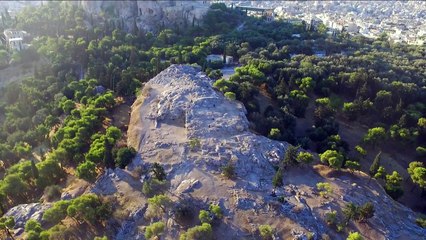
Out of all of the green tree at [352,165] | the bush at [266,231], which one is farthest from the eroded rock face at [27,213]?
the green tree at [352,165]

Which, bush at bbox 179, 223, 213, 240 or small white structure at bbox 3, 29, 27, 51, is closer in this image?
bush at bbox 179, 223, 213, 240

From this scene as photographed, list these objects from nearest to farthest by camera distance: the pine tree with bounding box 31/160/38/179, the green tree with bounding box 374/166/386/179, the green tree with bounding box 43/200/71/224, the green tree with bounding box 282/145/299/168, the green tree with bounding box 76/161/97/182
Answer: the green tree with bounding box 43/200/71/224, the green tree with bounding box 76/161/97/182, the green tree with bounding box 282/145/299/168, the pine tree with bounding box 31/160/38/179, the green tree with bounding box 374/166/386/179

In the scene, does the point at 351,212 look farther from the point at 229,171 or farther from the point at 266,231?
the point at 229,171

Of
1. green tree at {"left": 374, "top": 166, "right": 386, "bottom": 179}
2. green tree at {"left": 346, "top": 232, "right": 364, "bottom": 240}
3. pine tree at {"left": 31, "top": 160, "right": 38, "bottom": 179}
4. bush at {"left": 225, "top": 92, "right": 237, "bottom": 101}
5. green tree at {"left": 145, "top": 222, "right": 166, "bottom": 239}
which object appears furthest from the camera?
bush at {"left": 225, "top": 92, "right": 237, "bottom": 101}

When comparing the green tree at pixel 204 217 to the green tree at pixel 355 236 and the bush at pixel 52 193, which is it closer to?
the green tree at pixel 355 236

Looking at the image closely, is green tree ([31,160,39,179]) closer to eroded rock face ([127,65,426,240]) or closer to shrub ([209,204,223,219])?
eroded rock face ([127,65,426,240])

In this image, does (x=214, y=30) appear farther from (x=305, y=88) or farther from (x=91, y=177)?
(x=91, y=177)

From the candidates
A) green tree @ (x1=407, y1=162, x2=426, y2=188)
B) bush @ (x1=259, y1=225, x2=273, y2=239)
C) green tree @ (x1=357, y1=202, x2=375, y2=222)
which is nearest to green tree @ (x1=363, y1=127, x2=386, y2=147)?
green tree @ (x1=407, y1=162, x2=426, y2=188)
